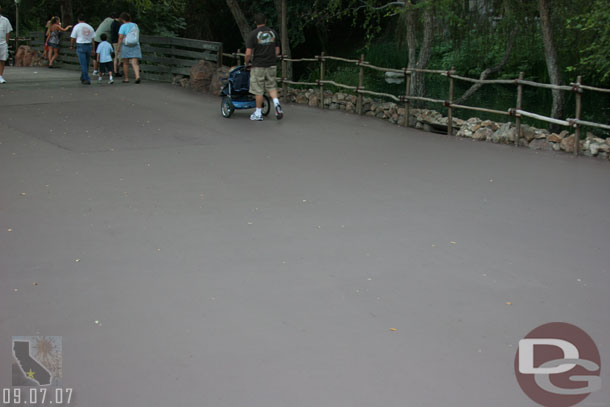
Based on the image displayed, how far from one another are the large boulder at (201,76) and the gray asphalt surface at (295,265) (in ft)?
20.4

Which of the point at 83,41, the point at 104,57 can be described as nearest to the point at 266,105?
the point at 104,57

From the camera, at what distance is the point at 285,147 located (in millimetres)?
12367

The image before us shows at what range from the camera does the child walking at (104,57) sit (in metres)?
19.9

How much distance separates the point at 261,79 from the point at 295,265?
838cm

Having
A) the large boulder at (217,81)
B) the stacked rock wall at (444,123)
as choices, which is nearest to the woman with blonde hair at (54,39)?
the stacked rock wall at (444,123)

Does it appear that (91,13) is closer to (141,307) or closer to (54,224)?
(54,224)

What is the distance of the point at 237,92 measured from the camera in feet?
49.3

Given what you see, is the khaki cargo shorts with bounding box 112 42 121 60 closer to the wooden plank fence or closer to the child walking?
the child walking

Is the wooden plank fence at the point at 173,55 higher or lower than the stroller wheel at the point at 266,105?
higher

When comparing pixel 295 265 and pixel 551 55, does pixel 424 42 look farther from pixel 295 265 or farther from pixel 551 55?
pixel 295 265

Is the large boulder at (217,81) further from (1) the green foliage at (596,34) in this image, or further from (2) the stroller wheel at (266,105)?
(1) the green foliage at (596,34)

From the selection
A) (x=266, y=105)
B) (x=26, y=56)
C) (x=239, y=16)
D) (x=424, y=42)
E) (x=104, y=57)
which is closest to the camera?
(x=266, y=105)

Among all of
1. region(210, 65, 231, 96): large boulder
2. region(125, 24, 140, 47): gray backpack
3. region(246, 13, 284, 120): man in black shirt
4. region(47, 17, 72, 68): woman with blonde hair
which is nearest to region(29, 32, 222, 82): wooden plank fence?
region(210, 65, 231, 96): large boulder

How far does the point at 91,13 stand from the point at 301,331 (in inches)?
1142
